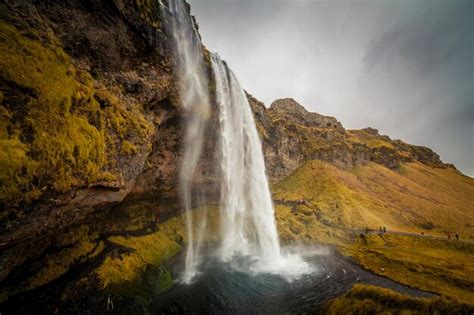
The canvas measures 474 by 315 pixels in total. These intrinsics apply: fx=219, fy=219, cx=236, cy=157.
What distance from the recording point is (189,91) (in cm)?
2375

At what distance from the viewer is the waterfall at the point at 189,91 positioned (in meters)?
21.9

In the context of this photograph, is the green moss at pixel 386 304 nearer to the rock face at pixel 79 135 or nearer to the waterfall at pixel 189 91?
the waterfall at pixel 189 91

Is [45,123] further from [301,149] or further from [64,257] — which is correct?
[301,149]

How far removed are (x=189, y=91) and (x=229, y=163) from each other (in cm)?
1248

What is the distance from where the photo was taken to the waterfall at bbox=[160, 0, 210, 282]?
2192cm

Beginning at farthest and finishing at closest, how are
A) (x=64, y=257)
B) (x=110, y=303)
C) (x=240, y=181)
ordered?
(x=240, y=181)
(x=64, y=257)
(x=110, y=303)

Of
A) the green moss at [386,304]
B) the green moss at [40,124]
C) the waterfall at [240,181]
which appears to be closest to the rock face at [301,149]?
the waterfall at [240,181]

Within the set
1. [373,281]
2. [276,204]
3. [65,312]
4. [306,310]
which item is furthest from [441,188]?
[65,312]

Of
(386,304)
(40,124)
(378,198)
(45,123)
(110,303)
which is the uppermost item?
(378,198)

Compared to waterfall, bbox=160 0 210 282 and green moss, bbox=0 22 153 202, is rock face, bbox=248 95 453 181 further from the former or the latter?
green moss, bbox=0 22 153 202

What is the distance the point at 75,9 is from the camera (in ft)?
42.5

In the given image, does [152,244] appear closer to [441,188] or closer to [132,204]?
[132,204]

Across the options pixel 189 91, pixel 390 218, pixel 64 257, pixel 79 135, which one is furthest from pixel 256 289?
pixel 390 218

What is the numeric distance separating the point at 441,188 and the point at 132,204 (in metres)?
104
